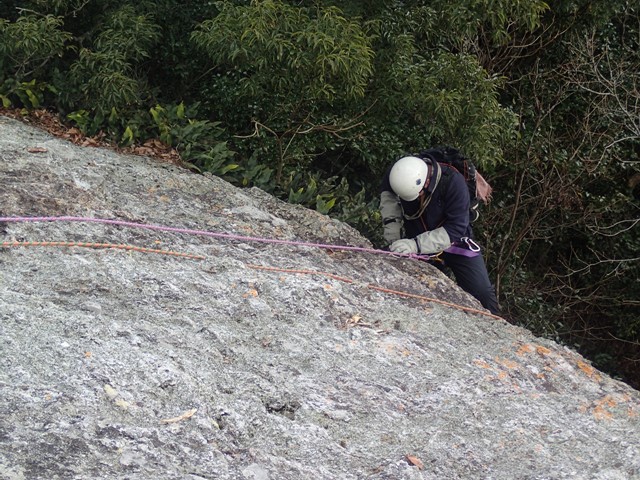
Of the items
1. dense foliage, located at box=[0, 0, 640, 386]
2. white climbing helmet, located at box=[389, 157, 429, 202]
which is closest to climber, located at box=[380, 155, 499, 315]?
white climbing helmet, located at box=[389, 157, 429, 202]

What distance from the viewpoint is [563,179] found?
10422mm

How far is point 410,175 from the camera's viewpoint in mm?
6062

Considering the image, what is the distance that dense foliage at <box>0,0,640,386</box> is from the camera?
657 cm

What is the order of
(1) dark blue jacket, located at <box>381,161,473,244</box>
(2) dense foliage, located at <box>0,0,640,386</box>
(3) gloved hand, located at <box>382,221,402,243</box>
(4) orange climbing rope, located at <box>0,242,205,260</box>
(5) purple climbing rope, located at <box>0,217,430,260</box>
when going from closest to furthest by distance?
1. (4) orange climbing rope, located at <box>0,242,205,260</box>
2. (5) purple climbing rope, located at <box>0,217,430,260</box>
3. (1) dark blue jacket, located at <box>381,161,473,244</box>
4. (2) dense foliage, located at <box>0,0,640,386</box>
5. (3) gloved hand, located at <box>382,221,402,243</box>

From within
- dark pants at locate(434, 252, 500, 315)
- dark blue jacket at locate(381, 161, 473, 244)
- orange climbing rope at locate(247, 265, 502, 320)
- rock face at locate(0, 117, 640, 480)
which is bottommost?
rock face at locate(0, 117, 640, 480)

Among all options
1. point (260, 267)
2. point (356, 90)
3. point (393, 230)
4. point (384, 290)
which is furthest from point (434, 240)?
point (260, 267)

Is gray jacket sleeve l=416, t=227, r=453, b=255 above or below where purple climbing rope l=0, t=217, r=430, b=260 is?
Answer: above

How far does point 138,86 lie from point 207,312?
3.69m

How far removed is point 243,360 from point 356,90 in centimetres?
286

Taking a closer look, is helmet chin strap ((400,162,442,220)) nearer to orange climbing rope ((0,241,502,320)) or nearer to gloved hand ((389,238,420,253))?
gloved hand ((389,238,420,253))

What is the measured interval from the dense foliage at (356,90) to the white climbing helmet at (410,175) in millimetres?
818

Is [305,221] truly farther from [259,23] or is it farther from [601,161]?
[601,161]

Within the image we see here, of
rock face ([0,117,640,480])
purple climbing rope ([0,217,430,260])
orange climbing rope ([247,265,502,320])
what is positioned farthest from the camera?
orange climbing rope ([247,265,502,320])

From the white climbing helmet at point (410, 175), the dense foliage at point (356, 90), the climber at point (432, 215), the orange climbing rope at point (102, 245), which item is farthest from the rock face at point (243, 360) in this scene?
the dense foliage at point (356, 90)
